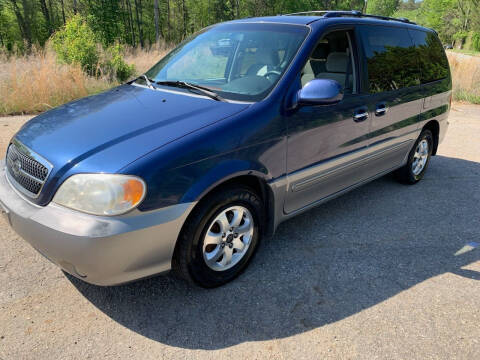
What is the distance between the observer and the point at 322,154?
127 inches

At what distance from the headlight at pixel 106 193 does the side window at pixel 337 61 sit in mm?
1937

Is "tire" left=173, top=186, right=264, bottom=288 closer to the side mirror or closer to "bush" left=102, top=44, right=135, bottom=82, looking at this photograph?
the side mirror

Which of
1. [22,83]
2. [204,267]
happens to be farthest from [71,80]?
[204,267]

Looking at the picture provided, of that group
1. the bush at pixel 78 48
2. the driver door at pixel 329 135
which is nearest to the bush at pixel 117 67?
the bush at pixel 78 48

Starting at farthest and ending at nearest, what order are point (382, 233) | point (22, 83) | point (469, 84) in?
point (469, 84) → point (22, 83) → point (382, 233)

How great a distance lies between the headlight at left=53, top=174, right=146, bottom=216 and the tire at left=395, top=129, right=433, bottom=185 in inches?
144

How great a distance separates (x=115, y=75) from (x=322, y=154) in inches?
334

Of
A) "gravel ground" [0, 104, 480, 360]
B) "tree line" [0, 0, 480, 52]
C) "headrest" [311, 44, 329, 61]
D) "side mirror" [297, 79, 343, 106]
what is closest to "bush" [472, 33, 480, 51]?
"tree line" [0, 0, 480, 52]

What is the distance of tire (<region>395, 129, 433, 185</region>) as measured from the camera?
15.5ft

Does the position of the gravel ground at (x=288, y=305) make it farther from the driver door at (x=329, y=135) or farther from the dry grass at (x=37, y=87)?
the dry grass at (x=37, y=87)

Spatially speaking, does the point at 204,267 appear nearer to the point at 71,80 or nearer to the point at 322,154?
the point at 322,154

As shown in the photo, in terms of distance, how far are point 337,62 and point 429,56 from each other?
5.80ft

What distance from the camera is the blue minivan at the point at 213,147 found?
2.16m

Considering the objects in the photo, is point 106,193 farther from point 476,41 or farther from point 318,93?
point 476,41
